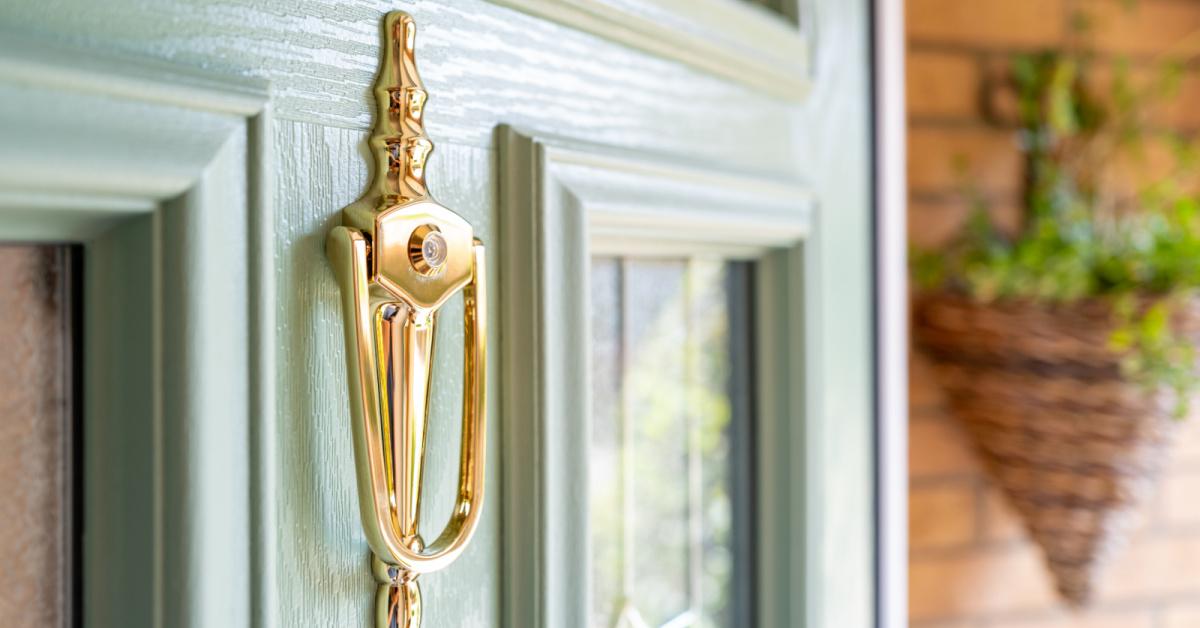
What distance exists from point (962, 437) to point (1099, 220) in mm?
298

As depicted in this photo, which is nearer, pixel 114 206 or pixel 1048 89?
pixel 114 206

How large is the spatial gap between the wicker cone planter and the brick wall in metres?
0.12

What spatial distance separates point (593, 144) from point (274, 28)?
0.15 m

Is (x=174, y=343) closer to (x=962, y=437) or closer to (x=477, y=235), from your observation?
(x=477, y=235)

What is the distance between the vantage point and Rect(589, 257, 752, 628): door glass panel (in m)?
0.46

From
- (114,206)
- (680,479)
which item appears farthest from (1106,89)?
(114,206)

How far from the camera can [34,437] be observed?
263 millimetres

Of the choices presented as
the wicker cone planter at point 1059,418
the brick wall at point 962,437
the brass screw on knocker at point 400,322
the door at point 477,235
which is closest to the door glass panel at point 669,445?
the door at point 477,235

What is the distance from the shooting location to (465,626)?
0.36 metres

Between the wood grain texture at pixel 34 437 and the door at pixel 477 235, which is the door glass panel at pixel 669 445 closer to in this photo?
the door at pixel 477 235

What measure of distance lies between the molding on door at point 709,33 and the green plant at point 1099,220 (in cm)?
53

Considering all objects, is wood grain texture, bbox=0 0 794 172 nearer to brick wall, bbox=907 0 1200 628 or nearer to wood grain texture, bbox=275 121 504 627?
wood grain texture, bbox=275 121 504 627

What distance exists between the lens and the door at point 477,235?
0.86 ft

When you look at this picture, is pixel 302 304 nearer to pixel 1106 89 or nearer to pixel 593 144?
pixel 593 144
